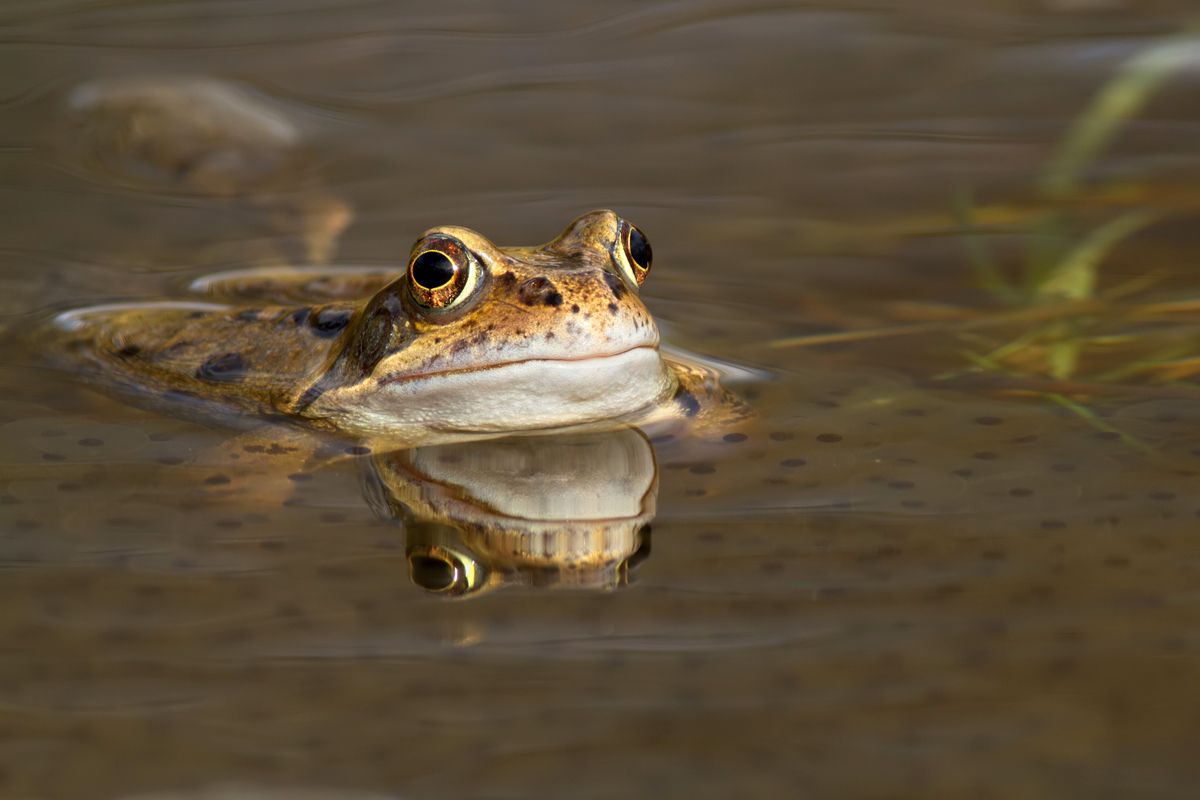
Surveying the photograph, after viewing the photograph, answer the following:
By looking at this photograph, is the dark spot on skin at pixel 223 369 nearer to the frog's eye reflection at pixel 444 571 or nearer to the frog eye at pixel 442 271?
the frog eye at pixel 442 271

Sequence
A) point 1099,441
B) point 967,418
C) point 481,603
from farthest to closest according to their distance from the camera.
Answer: point 967,418, point 1099,441, point 481,603

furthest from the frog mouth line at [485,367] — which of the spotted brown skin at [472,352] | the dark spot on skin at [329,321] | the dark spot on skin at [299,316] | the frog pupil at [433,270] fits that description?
the dark spot on skin at [299,316]

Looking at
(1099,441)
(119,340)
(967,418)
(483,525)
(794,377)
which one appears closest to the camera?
(483,525)

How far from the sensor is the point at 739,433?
142 inches

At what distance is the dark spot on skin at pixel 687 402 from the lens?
3.77m

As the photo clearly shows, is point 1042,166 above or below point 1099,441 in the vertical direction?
above

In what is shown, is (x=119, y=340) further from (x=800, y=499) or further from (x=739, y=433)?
(x=800, y=499)

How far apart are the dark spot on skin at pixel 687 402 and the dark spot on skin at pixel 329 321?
4.24 feet

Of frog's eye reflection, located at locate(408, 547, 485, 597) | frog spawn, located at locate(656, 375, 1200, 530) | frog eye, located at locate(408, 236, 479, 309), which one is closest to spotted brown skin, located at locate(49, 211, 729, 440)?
frog eye, located at locate(408, 236, 479, 309)

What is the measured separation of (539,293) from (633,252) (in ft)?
1.75

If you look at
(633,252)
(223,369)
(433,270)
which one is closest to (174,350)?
(223,369)

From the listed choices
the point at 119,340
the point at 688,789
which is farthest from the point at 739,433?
the point at 119,340

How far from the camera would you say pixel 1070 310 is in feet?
14.3

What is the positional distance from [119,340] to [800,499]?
2.99 m
